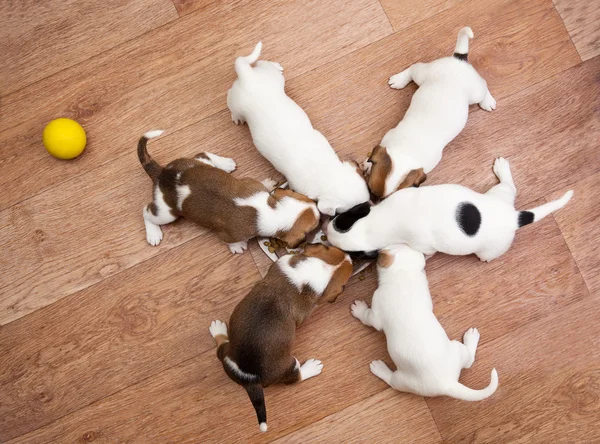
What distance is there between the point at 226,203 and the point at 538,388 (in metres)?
1.45

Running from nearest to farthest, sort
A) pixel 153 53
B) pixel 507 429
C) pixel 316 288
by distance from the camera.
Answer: pixel 316 288 < pixel 507 429 < pixel 153 53

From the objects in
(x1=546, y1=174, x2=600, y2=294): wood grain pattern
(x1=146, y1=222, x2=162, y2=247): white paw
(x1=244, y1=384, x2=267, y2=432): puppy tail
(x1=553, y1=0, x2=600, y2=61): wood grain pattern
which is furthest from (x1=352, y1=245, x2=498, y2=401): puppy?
(x1=553, y1=0, x2=600, y2=61): wood grain pattern

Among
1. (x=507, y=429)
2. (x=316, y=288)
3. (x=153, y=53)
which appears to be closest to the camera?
(x=316, y=288)

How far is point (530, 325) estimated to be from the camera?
2.32 metres

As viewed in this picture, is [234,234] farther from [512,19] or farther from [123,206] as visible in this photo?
[512,19]

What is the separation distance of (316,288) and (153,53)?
1249 mm

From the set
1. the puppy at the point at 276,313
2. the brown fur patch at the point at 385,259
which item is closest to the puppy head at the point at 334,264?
the puppy at the point at 276,313

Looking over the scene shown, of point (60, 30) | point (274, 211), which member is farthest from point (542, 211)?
point (60, 30)

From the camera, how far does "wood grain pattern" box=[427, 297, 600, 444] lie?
2293 millimetres

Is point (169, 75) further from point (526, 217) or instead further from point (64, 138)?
point (526, 217)

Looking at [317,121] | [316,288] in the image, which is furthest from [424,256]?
[317,121]

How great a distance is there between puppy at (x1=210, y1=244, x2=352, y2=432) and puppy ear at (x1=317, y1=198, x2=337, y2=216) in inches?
5.6

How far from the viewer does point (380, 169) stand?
215 cm

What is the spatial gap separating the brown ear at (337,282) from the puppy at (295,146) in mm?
223
